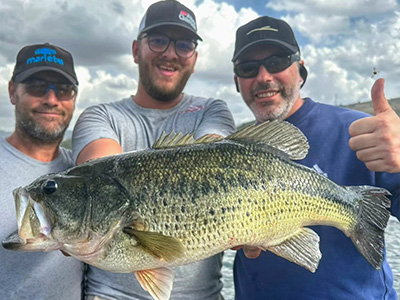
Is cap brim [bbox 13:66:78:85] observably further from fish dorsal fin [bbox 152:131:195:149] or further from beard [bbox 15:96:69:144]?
fish dorsal fin [bbox 152:131:195:149]

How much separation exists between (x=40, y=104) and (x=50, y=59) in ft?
2.56

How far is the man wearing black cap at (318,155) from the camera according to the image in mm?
3395

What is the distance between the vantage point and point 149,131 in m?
4.78

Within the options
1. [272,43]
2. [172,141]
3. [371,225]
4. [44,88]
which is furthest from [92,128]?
[371,225]

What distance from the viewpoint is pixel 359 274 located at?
3.96 metres

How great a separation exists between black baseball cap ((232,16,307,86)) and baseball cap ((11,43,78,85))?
2469 mm

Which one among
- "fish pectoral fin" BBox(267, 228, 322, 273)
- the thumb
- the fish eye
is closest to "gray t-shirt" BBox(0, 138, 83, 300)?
the fish eye

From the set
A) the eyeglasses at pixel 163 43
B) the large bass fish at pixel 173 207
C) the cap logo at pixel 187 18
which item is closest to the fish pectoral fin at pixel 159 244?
the large bass fish at pixel 173 207

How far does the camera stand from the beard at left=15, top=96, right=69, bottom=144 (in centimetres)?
502

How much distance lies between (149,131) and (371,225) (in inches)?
110

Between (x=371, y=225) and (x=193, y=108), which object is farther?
(x=193, y=108)

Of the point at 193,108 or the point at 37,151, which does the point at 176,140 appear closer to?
the point at 193,108

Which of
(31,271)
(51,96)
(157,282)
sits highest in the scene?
(51,96)

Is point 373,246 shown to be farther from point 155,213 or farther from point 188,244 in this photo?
point 155,213
